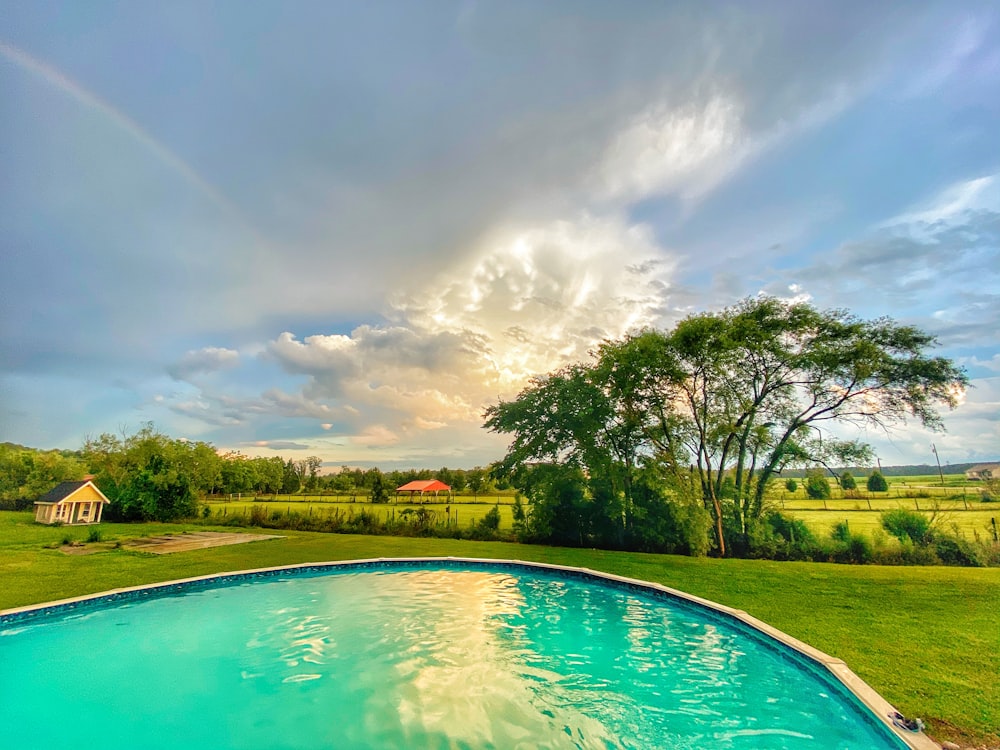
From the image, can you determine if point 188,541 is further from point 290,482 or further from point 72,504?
point 290,482

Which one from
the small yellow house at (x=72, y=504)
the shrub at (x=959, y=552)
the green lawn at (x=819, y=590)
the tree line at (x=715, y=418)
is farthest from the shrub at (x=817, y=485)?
the small yellow house at (x=72, y=504)

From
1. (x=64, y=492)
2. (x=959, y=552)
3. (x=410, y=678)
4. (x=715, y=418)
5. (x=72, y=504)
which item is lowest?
(x=410, y=678)

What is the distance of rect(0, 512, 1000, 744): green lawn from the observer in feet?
16.0

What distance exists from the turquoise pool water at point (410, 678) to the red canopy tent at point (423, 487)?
18.5m

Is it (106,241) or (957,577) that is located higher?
(106,241)

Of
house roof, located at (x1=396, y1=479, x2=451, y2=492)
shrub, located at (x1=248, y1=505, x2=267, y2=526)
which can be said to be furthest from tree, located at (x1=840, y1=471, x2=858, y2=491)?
shrub, located at (x1=248, y1=505, x2=267, y2=526)

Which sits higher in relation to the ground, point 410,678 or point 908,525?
point 908,525

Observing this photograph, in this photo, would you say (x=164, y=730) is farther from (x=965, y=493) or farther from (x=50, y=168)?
(x=965, y=493)

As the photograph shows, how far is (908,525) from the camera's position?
1295 centimetres

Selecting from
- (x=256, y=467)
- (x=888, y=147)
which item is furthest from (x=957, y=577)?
(x=256, y=467)

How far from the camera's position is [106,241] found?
16.3 m

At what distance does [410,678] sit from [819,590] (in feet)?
28.7

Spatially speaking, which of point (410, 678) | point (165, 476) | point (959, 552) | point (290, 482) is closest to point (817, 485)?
point (959, 552)

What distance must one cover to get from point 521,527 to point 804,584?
353 inches
